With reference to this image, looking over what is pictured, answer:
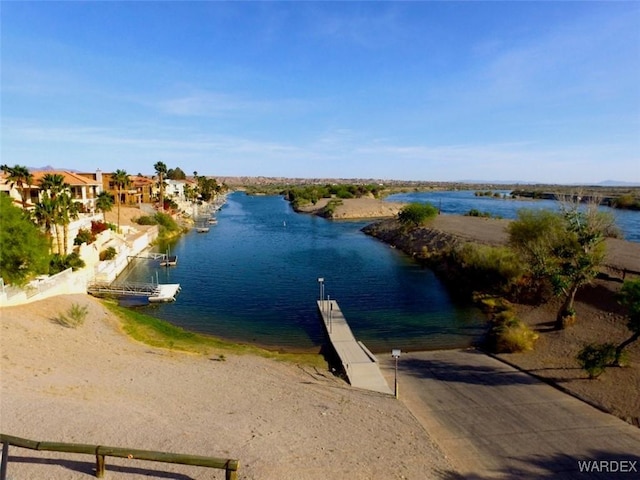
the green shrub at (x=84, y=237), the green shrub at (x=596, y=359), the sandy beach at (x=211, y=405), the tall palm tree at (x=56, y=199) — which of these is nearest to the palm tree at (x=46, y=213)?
the tall palm tree at (x=56, y=199)

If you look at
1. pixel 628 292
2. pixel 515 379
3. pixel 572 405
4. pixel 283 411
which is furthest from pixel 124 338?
pixel 628 292

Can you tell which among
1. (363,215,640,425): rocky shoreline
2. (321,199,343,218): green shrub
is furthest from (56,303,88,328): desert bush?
(321,199,343,218): green shrub

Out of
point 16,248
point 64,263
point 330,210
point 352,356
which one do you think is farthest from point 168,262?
point 330,210

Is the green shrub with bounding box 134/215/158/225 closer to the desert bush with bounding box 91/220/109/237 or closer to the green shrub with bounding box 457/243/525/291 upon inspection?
the desert bush with bounding box 91/220/109/237

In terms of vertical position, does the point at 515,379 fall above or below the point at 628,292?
below

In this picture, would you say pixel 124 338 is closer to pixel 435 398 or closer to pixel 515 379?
pixel 435 398

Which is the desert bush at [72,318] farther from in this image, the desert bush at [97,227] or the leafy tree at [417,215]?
the leafy tree at [417,215]
